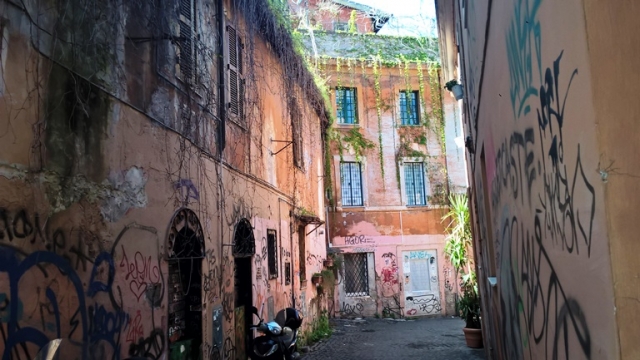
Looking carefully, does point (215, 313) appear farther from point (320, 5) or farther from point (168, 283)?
point (320, 5)

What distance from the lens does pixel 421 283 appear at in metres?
22.0

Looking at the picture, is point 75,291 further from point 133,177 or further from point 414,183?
point 414,183

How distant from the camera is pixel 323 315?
1727cm

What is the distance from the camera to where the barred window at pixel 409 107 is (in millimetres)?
23297

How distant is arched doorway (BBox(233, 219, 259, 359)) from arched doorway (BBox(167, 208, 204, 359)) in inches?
76.0

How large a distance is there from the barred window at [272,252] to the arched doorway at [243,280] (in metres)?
1.41

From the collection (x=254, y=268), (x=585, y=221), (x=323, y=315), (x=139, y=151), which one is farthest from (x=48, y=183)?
(x=323, y=315)

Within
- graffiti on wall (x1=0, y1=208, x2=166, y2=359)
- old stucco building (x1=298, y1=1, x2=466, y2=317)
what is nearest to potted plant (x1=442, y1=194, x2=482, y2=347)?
old stucco building (x1=298, y1=1, x2=466, y2=317)

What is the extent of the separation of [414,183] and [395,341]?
29.3 feet

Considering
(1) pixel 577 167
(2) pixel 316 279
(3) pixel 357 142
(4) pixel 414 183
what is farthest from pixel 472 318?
(1) pixel 577 167

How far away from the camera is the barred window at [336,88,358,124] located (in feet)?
75.5

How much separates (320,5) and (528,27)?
21589 mm

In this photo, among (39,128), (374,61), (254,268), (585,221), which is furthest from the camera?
(374,61)

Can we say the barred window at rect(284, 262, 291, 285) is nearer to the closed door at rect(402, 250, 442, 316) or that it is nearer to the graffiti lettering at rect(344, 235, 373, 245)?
the graffiti lettering at rect(344, 235, 373, 245)
